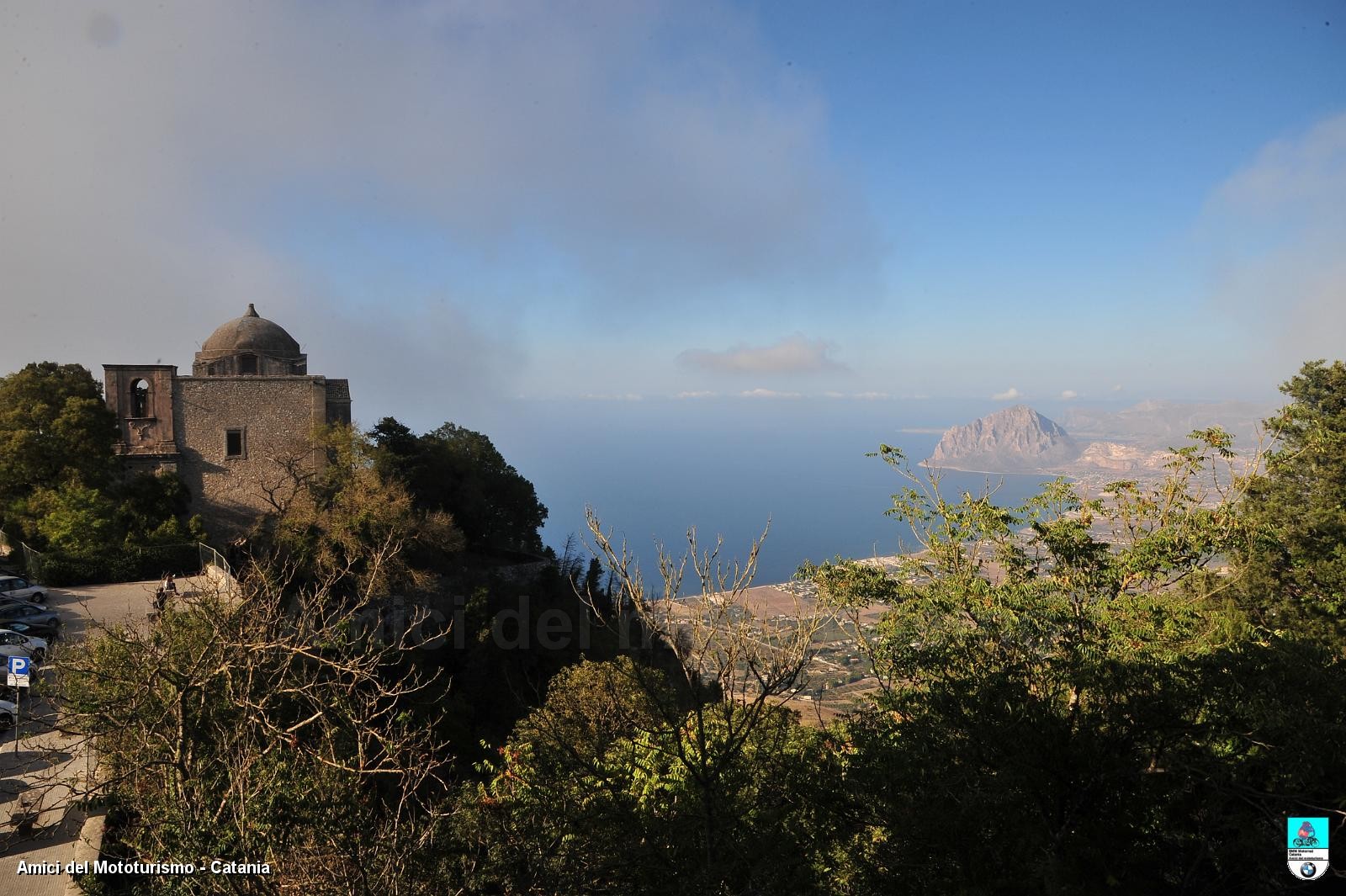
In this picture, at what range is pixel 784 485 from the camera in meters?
158

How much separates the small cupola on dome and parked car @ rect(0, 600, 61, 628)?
10.6 meters

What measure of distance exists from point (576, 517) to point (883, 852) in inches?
4018

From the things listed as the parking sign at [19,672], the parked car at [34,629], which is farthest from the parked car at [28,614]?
the parking sign at [19,672]

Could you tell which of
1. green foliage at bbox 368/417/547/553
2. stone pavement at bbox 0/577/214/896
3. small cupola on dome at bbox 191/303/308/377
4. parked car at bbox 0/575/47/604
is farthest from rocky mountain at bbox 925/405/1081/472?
stone pavement at bbox 0/577/214/896

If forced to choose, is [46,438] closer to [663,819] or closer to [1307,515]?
[663,819]

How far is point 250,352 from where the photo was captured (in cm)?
2325

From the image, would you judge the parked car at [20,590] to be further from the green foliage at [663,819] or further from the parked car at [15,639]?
the green foliage at [663,819]

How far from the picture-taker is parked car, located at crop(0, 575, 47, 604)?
14905 mm

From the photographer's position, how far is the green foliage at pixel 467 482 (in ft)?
65.7

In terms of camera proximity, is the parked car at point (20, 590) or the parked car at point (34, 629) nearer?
the parked car at point (34, 629)

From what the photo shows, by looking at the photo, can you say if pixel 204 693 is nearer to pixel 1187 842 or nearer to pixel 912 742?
pixel 912 742

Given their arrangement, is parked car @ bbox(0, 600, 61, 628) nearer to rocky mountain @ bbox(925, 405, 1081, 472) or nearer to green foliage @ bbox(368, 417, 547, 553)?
green foliage @ bbox(368, 417, 547, 553)

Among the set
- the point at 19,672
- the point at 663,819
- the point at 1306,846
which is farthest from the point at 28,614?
the point at 1306,846

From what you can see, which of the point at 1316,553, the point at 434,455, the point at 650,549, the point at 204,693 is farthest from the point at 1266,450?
the point at 650,549
